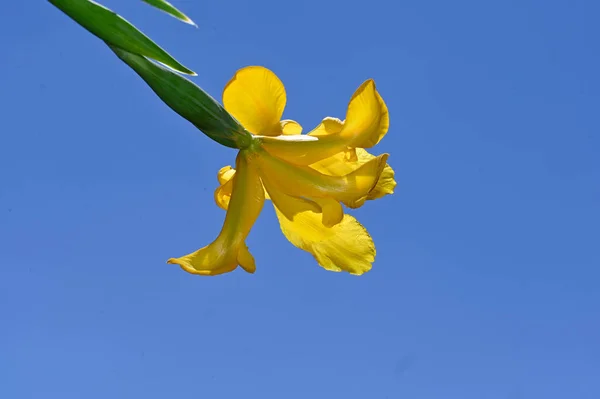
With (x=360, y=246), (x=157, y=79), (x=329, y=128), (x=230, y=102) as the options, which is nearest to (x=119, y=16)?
(x=157, y=79)

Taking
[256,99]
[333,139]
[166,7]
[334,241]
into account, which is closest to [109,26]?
[166,7]

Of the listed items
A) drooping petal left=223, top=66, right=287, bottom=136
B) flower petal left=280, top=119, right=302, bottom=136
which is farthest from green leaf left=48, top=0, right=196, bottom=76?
flower petal left=280, top=119, right=302, bottom=136

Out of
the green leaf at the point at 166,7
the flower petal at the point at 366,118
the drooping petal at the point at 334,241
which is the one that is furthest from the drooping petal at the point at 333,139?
the green leaf at the point at 166,7

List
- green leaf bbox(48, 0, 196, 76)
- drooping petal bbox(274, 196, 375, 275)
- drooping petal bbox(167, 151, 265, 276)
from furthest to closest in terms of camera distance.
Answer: drooping petal bbox(274, 196, 375, 275), drooping petal bbox(167, 151, 265, 276), green leaf bbox(48, 0, 196, 76)

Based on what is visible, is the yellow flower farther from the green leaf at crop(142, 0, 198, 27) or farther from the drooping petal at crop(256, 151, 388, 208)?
the green leaf at crop(142, 0, 198, 27)

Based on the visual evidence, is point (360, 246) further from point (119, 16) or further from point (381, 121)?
point (119, 16)
